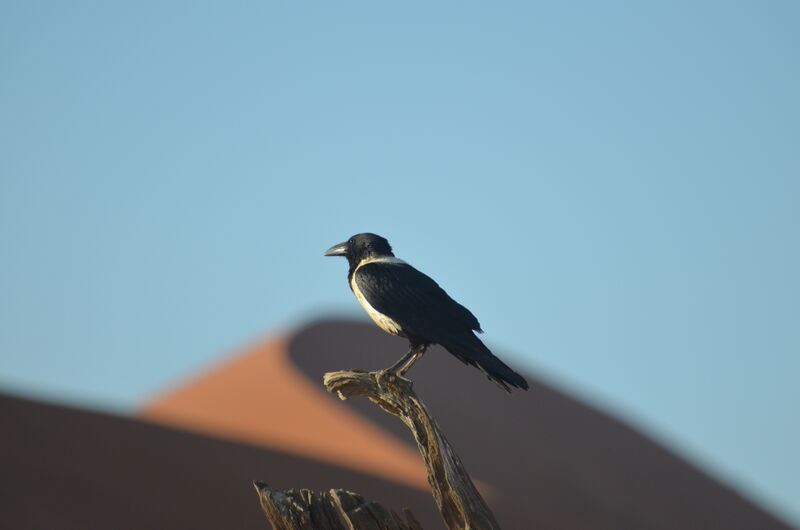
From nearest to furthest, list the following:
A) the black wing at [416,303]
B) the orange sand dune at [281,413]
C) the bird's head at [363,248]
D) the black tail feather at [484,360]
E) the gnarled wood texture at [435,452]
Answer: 1. the black tail feather at [484,360]
2. the gnarled wood texture at [435,452]
3. the black wing at [416,303]
4. the bird's head at [363,248]
5. the orange sand dune at [281,413]

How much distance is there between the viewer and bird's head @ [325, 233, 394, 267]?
7.54 meters

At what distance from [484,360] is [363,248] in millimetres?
1458

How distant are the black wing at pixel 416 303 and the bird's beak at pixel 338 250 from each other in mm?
590

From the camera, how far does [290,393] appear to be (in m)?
24.6

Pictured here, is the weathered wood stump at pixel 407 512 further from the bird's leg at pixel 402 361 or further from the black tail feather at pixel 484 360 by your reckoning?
the black tail feather at pixel 484 360

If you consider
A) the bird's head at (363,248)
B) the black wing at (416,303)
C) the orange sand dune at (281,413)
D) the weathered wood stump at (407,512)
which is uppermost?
the orange sand dune at (281,413)

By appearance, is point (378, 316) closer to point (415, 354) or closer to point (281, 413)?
point (415, 354)

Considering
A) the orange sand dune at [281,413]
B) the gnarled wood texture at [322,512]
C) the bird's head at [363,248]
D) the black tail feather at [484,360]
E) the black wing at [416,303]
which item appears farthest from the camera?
the orange sand dune at [281,413]

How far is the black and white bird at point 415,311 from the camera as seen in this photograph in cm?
677

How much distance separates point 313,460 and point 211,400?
290 inches

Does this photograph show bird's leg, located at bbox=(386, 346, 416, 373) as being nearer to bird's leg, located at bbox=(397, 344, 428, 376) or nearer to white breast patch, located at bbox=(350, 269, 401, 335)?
bird's leg, located at bbox=(397, 344, 428, 376)

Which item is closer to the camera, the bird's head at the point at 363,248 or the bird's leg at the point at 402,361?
the bird's leg at the point at 402,361

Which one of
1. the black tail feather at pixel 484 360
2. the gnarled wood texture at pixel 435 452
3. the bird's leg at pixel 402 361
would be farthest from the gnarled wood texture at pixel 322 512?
the black tail feather at pixel 484 360

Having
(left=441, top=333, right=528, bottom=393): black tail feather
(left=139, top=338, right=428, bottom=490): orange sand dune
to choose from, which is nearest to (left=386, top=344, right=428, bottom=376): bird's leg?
(left=441, top=333, right=528, bottom=393): black tail feather
